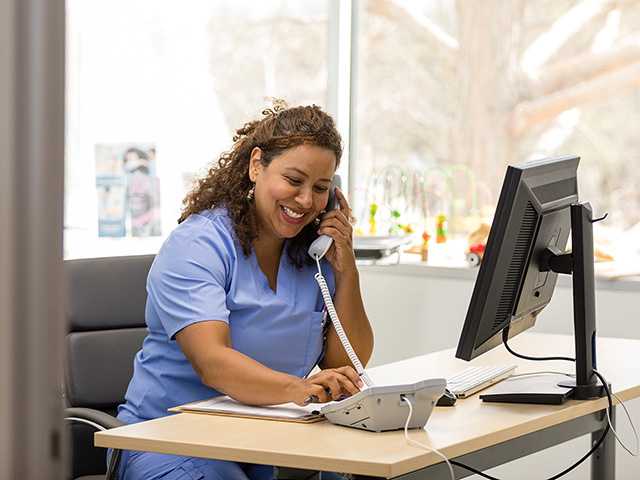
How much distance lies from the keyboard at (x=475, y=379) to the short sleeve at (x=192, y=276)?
1.52 feet

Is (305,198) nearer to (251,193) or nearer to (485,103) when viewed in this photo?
(251,193)

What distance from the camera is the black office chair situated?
2.23m

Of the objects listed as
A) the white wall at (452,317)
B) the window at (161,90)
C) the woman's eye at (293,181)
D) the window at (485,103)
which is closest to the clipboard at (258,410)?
the woman's eye at (293,181)

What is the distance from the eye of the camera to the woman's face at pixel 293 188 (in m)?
1.99

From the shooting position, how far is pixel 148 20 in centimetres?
381

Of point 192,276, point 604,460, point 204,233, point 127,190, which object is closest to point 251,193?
point 204,233

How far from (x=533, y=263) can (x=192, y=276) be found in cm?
61

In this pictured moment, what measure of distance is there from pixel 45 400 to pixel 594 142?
3270 millimetres

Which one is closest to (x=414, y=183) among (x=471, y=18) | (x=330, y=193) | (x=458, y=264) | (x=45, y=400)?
(x=458, y=264)

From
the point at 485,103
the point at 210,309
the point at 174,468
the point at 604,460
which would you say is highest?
the point at 485,103

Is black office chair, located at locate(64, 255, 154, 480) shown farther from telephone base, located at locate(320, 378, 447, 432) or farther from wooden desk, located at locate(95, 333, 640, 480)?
telephone base, located at locate(320, 378, 447, 432)

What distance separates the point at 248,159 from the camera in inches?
82.9

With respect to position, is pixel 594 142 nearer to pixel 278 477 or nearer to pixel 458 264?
pixel 458 264

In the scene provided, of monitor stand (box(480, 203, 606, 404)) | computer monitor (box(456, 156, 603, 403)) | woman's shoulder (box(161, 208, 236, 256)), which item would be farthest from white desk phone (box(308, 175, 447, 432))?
woman's shoulder (box(161, 208, 236, 256))
